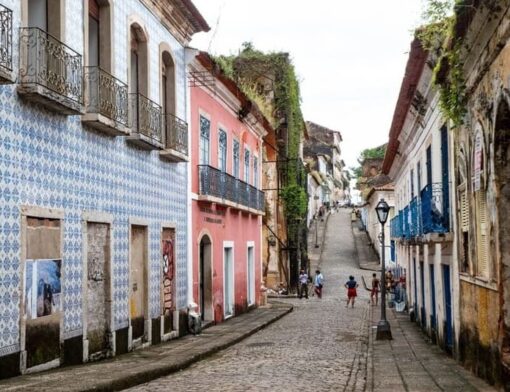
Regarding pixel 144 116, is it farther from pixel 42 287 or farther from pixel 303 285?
pixel 303 285

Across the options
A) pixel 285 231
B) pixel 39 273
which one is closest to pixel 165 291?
pixel 39 273

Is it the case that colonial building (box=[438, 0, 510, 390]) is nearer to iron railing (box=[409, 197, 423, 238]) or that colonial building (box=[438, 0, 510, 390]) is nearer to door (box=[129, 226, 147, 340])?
iron railing (box=[409, 197, 423, 238])

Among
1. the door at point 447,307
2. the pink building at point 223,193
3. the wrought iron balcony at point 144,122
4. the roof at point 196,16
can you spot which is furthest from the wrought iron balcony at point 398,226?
the wrought iron balcony at point 144,122

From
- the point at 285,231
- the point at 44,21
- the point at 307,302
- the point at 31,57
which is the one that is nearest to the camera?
the point at 31,57

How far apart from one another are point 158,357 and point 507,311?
595cm

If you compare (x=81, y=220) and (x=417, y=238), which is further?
(x=417, y=238)

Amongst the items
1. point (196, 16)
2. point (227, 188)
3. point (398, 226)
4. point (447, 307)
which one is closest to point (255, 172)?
point (227, 188)

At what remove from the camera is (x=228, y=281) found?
2167cm

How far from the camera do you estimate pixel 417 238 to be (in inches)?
601

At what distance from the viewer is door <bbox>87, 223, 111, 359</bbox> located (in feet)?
37.8

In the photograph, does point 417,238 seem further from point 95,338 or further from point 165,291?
point 95,338

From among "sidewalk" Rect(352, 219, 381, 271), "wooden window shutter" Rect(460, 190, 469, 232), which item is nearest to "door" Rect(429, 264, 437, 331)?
"wooden window shutter" Rect(460, 190, 469, 232)

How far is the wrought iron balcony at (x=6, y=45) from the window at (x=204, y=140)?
31.2ft

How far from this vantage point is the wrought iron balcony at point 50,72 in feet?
30.3
